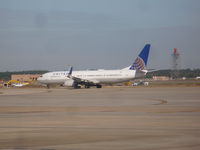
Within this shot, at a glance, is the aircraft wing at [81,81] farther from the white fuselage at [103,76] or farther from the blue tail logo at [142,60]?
the blue tail logo at [142,60]

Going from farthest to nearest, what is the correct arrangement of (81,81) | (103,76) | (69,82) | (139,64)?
(69,82), (81,81), (103,76), (139,64)

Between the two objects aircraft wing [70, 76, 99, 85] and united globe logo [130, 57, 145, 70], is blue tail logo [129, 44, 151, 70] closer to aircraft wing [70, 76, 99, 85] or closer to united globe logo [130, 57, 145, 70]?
united globe logo [130, 57, 145, 70]

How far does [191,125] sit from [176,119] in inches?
91.8

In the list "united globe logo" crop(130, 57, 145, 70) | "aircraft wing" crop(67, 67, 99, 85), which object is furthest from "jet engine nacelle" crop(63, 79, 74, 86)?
"united globe logo" crop(130, 57, 145, 70)

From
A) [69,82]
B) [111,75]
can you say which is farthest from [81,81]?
[111,75]

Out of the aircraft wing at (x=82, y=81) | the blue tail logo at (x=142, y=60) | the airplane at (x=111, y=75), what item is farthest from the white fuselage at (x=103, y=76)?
the blue tail logo at (x=142, y=60)

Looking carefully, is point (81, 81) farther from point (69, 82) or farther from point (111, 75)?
point (111, 75)

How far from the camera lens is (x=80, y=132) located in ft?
46.5

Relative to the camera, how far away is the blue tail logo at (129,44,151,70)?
75062 millimetres

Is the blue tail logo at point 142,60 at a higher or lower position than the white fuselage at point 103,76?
higher

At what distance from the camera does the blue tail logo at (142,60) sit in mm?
75062

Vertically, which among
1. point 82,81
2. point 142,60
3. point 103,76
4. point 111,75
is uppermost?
point 142,60

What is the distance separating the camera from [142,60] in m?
75.1

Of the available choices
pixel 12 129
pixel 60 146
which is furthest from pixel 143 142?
pixel 12 129
